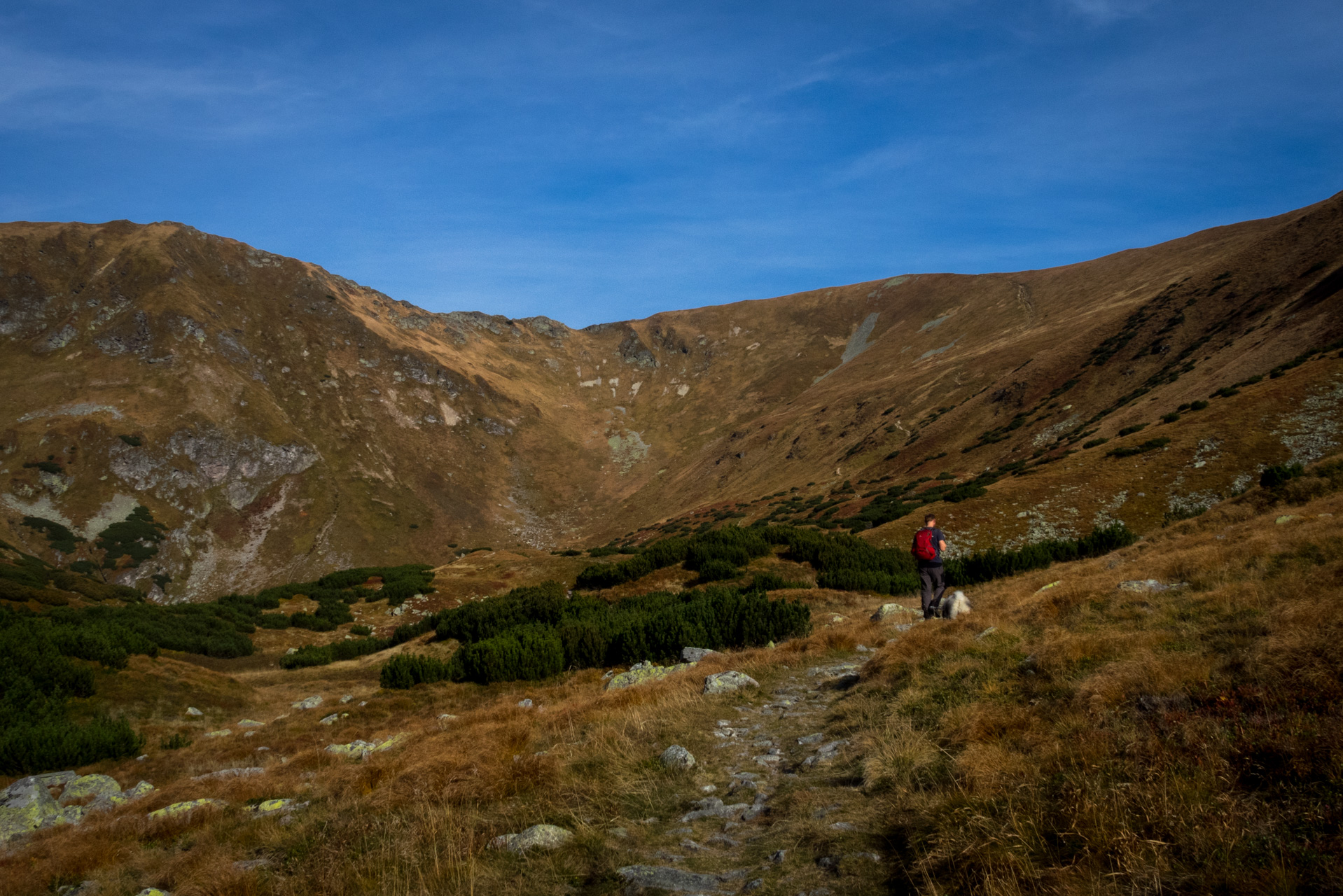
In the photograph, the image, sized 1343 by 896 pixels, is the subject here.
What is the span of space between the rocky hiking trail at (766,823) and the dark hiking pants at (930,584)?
652cm

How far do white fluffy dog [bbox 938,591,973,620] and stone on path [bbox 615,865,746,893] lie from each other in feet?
32.7

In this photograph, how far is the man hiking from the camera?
14.3 m

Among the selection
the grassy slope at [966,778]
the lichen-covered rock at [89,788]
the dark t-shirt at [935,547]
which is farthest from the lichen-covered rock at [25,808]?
the dark t-shirt at [935,547]

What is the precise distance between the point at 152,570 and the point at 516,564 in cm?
6361

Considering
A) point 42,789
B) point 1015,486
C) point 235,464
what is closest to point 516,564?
point 1015,486

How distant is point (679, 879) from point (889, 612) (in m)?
12.3

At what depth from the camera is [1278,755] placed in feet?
12.9

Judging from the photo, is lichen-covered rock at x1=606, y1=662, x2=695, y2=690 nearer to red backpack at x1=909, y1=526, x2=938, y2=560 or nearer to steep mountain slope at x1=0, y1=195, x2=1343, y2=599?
red backpack at x1=909, y1=526, x2=938, y2=560

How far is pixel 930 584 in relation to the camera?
14.7 m

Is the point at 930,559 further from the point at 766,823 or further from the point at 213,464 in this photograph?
the point at 213,464

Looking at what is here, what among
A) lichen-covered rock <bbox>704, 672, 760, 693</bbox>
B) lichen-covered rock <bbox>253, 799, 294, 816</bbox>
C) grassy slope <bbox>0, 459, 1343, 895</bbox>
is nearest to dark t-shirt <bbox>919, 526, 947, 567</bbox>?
grassy slope <bbox>0, 459, 1343, 895</bbox>

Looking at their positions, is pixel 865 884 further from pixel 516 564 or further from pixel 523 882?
pixel 516 564

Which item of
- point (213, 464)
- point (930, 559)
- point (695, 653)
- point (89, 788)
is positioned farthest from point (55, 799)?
point (213, 464)

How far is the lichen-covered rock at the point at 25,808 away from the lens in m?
8.77
